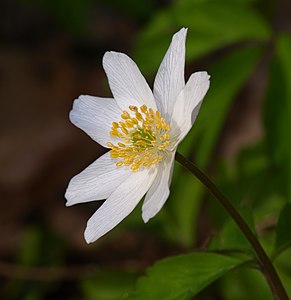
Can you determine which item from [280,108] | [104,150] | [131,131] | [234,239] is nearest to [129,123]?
[131,131]

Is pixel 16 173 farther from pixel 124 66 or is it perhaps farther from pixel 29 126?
pixel 124 66

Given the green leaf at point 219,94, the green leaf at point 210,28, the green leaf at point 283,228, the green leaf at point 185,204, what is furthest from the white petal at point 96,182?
the green leaf at point 185,204

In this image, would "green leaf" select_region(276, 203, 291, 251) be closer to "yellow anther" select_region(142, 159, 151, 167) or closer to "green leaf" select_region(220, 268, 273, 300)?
"yellow anther" select_region(142, 159, 151, 167)

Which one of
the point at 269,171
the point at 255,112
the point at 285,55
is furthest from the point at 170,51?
the point at 255,112

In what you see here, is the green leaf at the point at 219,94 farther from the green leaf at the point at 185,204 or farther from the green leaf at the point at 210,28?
the green leaf at the point at 185,204

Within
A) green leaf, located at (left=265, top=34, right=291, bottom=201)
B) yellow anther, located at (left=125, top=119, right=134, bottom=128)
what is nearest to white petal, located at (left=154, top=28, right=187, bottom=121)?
yellow anther, located at (left=125, top=119, right=134, bottom=128)

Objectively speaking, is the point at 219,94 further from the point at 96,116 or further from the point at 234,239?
the point at 234,239
